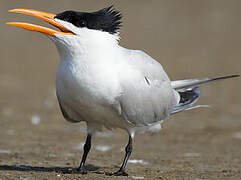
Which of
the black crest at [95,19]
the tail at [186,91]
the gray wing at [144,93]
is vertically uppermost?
Result: the black crest at [95,19]

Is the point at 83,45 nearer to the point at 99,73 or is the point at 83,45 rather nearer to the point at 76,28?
the point at 76,28

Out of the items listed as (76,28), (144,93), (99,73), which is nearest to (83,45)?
(76,28)

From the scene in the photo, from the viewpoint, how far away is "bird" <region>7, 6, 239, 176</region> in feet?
17.8

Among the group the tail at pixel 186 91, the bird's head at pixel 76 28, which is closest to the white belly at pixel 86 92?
the bird's head at pixel 76 28

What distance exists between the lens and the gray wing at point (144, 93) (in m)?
5.81

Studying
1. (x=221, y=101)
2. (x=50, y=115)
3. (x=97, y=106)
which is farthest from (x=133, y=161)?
(x=221, y=101)

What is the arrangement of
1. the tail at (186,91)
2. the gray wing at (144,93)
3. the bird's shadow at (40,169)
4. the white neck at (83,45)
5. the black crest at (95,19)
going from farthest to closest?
the tail at (186,91), the bird's shadow at (40,169), the gray wing at (144,93), the black crest at (95,19), the white neck at (83,45)

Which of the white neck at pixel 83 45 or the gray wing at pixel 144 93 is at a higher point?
the white neck at pixel 83 45

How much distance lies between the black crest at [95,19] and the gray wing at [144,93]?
40 cm

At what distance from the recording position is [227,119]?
A: 10.7 meters

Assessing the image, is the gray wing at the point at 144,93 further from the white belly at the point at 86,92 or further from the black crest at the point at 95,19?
the black crest at the point at 95,19

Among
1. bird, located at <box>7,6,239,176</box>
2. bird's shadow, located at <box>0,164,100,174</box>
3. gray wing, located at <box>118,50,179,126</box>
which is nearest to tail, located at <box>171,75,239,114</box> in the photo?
gray wing, located at <box>118,50,179,126</box>

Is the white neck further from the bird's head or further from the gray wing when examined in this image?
the gray wing

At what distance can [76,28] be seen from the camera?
543cm
